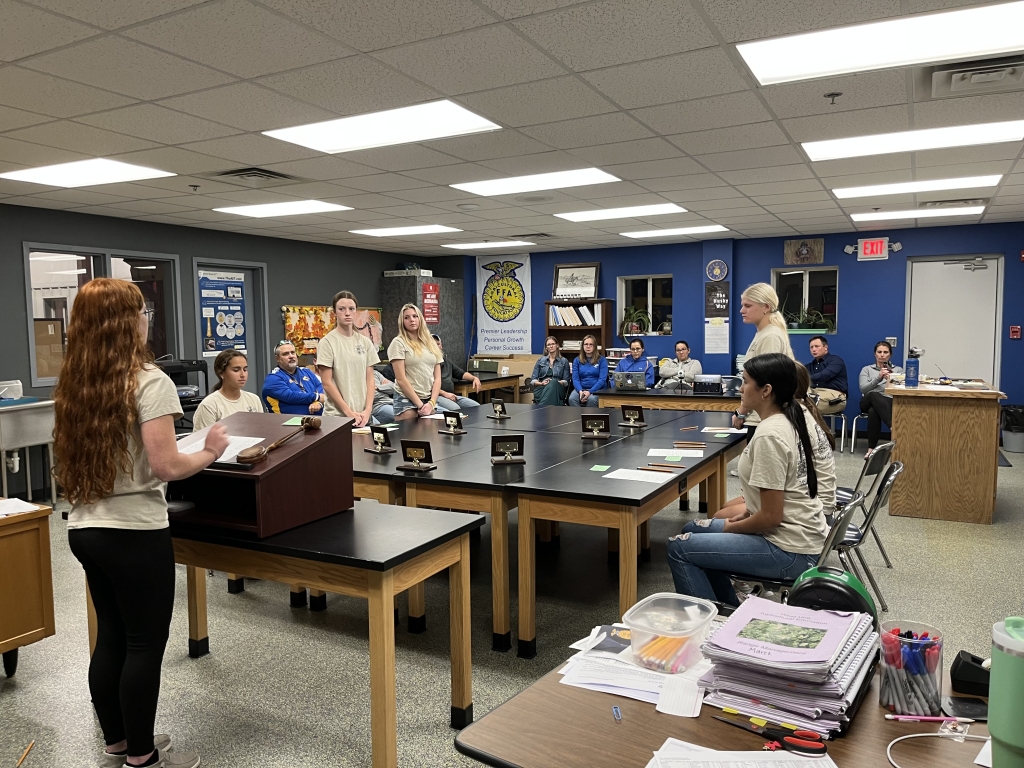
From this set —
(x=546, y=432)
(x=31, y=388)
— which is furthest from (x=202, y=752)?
(x=31, y=388)

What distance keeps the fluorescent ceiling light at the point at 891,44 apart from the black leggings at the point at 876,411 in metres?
5.39

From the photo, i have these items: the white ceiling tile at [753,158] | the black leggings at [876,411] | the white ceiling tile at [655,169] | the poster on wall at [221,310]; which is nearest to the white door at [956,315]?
the black leggings at [876,411]

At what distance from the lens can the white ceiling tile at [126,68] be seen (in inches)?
115

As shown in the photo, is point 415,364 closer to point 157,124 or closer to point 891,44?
point 157,124

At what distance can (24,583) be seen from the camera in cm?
297

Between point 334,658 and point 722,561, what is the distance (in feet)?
5.59

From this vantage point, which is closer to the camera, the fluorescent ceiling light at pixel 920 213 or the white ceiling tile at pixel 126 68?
the white ceiling tile at pixel 126 68

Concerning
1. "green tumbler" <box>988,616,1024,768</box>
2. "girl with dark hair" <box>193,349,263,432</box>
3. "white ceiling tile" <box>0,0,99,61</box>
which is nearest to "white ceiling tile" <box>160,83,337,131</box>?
"white ceiling tile" <box>0,0,99,61</box>

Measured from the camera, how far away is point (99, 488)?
200 centimetres

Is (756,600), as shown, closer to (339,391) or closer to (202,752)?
(202,752)

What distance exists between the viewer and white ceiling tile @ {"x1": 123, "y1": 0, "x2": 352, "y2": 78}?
8.70ft

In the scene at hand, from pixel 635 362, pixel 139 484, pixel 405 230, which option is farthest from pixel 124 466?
pixel 635 362

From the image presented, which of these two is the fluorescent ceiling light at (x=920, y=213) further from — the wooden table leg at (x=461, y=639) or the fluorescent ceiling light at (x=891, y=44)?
the wooden table leg at (x=461, y=639)

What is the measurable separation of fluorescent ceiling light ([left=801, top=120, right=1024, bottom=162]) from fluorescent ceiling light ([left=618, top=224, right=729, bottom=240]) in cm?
360
